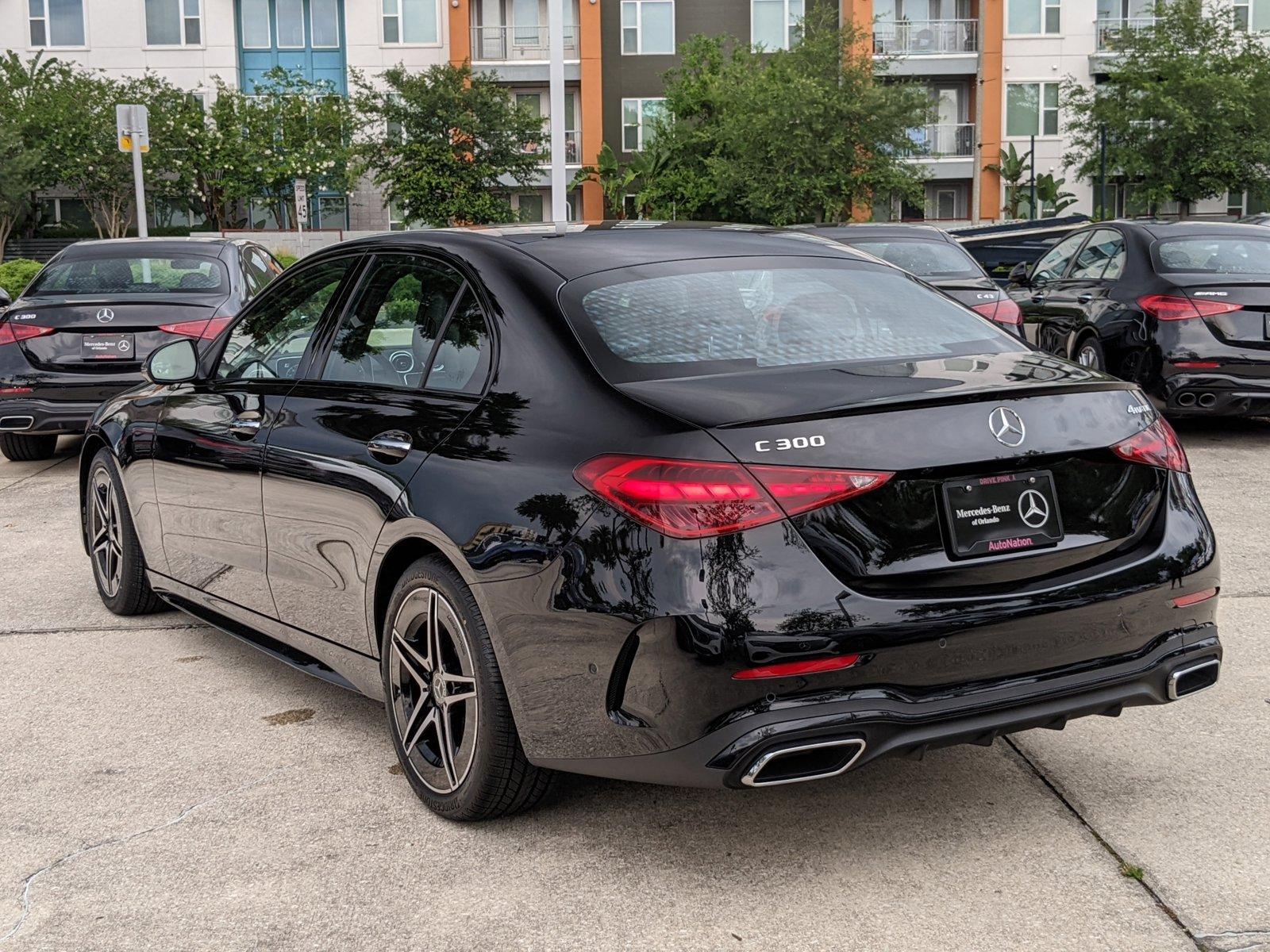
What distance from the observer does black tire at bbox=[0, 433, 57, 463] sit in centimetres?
1105

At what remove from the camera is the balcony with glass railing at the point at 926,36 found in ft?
167

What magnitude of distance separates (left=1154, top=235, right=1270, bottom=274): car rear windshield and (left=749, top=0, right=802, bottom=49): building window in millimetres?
42899

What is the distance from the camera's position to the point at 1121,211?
171 ft

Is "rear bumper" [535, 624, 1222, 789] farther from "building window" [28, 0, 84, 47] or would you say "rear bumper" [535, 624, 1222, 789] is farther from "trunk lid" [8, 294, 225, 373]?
"building window" [28, 0, 84, 47]

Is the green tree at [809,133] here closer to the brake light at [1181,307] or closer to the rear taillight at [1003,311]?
the rear taillight at [1003,311]

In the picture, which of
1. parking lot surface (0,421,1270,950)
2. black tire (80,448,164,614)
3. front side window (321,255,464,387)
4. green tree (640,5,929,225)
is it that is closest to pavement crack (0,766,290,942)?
parking lot surface (0,421,1270,950)

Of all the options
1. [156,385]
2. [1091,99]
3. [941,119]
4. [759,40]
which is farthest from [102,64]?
[156,385]

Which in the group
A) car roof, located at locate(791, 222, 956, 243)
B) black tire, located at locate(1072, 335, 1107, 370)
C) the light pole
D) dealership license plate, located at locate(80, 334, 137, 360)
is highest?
the light pole

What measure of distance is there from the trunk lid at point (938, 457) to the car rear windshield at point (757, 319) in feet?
0.60

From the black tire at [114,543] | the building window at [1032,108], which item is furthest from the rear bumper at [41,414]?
the building window at [1032,108]

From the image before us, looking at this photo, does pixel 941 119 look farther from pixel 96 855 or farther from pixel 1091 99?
pixel 96 855

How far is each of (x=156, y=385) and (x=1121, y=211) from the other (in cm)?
5094

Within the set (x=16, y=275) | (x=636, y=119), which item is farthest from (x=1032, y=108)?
(x=16, y=275)

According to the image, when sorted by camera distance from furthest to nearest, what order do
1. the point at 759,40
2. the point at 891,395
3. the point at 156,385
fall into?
the point at 759,40, the point at 156,385, the point at 891,395
